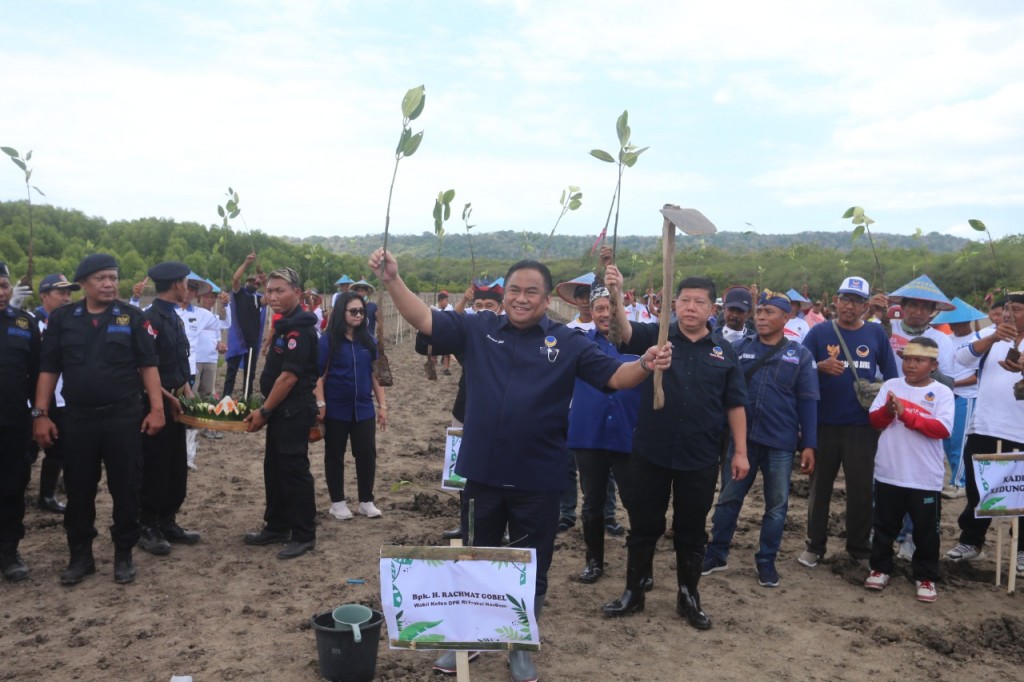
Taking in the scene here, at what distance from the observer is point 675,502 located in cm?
458

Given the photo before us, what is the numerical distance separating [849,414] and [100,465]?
5308 mm

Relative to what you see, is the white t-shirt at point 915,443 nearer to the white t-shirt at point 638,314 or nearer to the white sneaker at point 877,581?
the white sneaker at point 877,581

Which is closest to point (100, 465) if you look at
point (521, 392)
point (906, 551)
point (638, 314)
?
point (521, 392)

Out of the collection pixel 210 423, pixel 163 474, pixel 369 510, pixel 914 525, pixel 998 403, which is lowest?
pixel 369 510

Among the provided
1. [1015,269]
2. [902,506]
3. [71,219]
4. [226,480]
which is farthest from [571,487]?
[71,219]

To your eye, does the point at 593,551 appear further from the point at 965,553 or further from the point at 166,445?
the point at 166,445

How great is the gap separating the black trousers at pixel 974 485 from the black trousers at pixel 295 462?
4.47 m

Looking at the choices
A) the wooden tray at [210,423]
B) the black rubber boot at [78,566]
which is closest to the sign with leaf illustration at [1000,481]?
the wooden tray at [210,423]

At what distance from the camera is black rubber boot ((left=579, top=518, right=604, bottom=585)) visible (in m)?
5.27

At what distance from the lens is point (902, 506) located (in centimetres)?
539

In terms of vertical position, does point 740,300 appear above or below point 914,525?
above

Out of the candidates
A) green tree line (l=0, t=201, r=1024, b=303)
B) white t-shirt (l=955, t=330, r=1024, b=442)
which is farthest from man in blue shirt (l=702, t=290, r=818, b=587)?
green tree line (l=0, t=201, r=1024, b=303)

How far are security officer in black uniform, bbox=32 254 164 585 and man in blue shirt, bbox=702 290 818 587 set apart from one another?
412 cm

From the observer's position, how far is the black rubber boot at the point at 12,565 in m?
5.09
